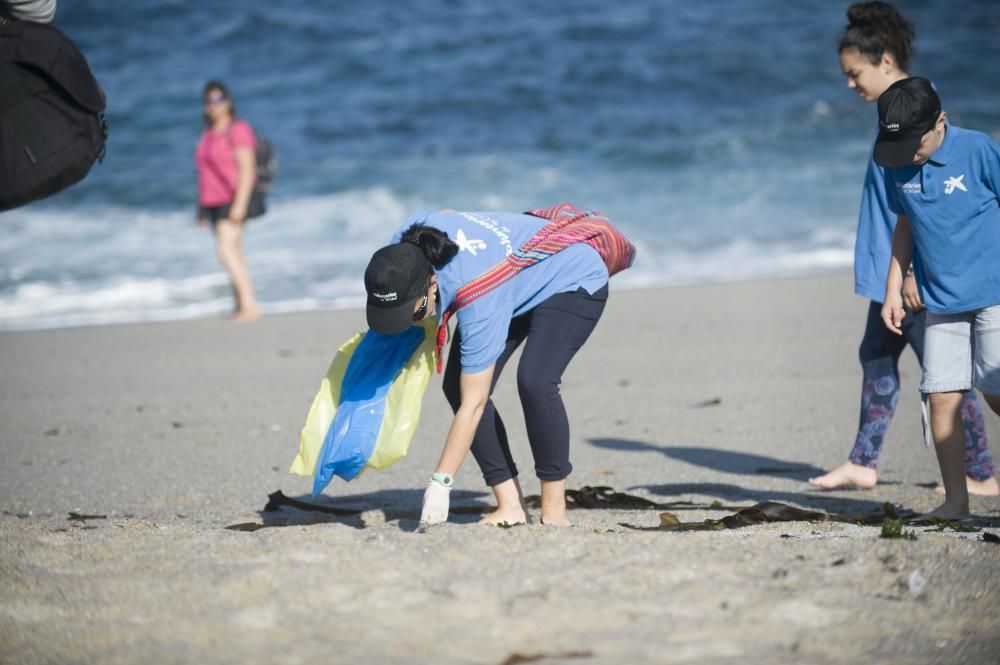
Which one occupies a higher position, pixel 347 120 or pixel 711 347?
pixel 347 120

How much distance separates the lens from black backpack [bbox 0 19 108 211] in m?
3.02

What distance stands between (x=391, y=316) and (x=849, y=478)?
2.41 meters

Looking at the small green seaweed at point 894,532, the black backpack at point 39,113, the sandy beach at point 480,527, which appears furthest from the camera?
the small green seaweed at point 894,532

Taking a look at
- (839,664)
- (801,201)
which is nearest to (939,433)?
(839,664)

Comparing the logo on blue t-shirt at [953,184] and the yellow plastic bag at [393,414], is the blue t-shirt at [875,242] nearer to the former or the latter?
the logo on blue t-shirt at [953,184]

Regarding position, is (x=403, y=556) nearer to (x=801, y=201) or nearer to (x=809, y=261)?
(x=809, y=261)

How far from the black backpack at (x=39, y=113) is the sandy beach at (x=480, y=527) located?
116cm

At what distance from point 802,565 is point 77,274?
9.59m

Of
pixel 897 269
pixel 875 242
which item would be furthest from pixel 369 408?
pixel 875 242

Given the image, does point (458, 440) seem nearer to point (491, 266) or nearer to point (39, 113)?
point (491, 266)

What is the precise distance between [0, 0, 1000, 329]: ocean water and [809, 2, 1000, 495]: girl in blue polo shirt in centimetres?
514

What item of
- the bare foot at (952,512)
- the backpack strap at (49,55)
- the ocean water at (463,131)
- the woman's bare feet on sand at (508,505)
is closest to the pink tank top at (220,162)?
the ocean water at (463,131)

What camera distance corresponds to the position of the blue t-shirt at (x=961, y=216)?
373 centimetres

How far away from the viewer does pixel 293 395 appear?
6.78 metres
